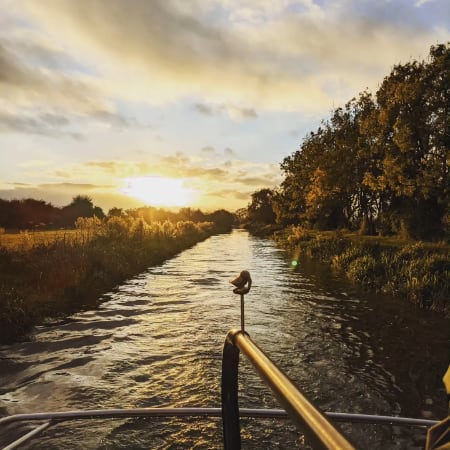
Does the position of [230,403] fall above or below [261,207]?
below

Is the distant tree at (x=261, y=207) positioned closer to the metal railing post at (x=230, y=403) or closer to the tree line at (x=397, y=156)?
the tree line at (x=397, y=156)

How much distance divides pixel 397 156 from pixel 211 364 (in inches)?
1030

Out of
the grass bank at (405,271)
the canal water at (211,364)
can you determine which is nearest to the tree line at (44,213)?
the grass bank at (405,271)

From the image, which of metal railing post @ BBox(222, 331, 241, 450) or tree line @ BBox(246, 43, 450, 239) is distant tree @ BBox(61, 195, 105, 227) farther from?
metal railing post @ BBox(222, 331, 241, 450)

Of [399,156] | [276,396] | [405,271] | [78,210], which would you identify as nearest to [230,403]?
[276,396]

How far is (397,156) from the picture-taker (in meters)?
30.9

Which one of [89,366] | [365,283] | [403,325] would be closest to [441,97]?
[365,283]

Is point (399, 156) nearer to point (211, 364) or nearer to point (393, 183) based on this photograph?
point (393, 183)

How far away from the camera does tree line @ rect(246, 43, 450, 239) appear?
2878 cm

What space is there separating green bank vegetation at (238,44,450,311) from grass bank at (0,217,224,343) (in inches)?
464

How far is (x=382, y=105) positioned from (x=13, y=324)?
32855mm

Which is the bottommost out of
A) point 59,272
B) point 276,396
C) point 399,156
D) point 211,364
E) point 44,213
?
point 211,364

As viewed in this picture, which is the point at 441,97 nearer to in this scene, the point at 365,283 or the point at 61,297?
the point at 365,283

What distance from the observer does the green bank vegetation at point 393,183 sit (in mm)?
18734
